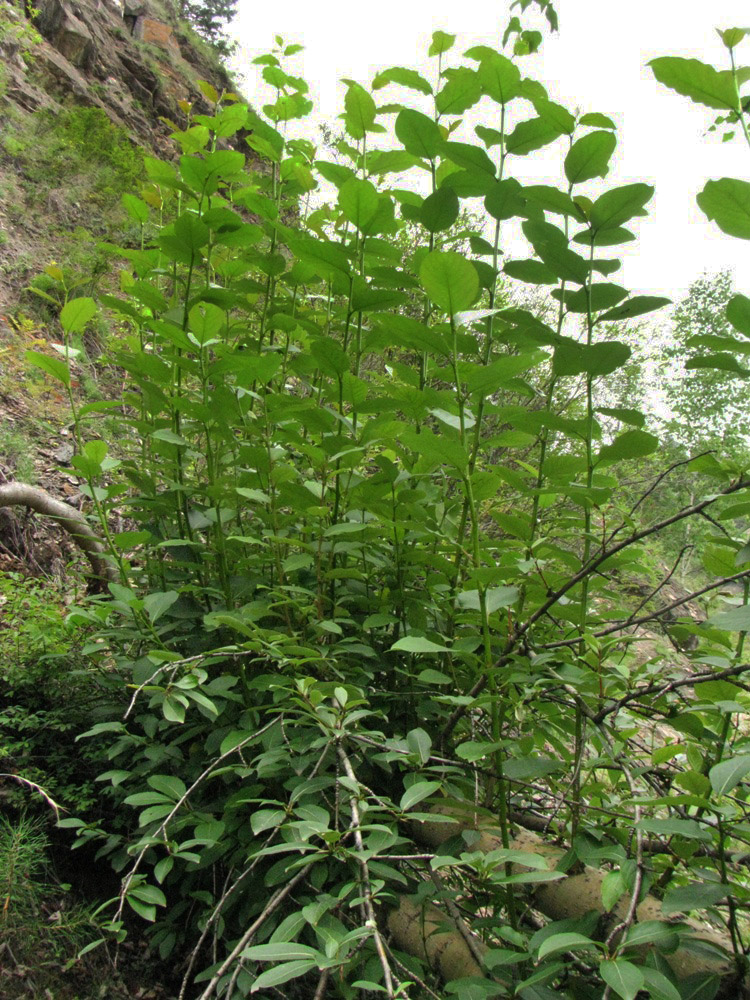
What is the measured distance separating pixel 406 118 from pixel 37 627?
5.51ft

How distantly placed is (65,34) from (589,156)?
12602mm

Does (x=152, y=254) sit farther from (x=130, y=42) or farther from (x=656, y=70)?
(x=130, y=42)

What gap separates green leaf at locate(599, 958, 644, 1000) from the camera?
0.46 meters

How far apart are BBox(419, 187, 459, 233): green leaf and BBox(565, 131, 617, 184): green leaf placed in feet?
0.49

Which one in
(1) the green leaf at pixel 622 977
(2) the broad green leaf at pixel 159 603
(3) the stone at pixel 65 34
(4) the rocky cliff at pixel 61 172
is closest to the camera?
(1) the green leaf at pixel 622 977

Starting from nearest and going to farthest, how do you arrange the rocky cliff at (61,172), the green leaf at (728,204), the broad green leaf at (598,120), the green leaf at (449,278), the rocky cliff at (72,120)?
the green leaf at (728,204)
the green leaf at (449,278)
the broad green leaf at (598,120)
the rocky cliff at (61,172)
the rocky cliff at (72,120)

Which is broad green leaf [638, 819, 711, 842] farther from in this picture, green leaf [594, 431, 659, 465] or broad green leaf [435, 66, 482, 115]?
broad green leaf [435, 66, 482, 115]

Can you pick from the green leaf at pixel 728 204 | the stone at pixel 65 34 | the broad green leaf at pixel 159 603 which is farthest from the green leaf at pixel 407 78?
the stone at pixel 65 34

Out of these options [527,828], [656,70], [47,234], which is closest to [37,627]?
[527,828]

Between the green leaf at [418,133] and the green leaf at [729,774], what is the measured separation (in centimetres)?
83

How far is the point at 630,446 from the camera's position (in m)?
0.75

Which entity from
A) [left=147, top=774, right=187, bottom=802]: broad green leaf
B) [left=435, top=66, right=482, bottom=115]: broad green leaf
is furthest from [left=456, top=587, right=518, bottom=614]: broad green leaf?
[left=435, top=66, right=482, bottom=115]: broad green leaf

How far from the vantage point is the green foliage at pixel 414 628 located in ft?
2.10

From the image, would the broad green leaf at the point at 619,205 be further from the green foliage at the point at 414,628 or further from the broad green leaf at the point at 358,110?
the broad green leaf at the point at 358,110
